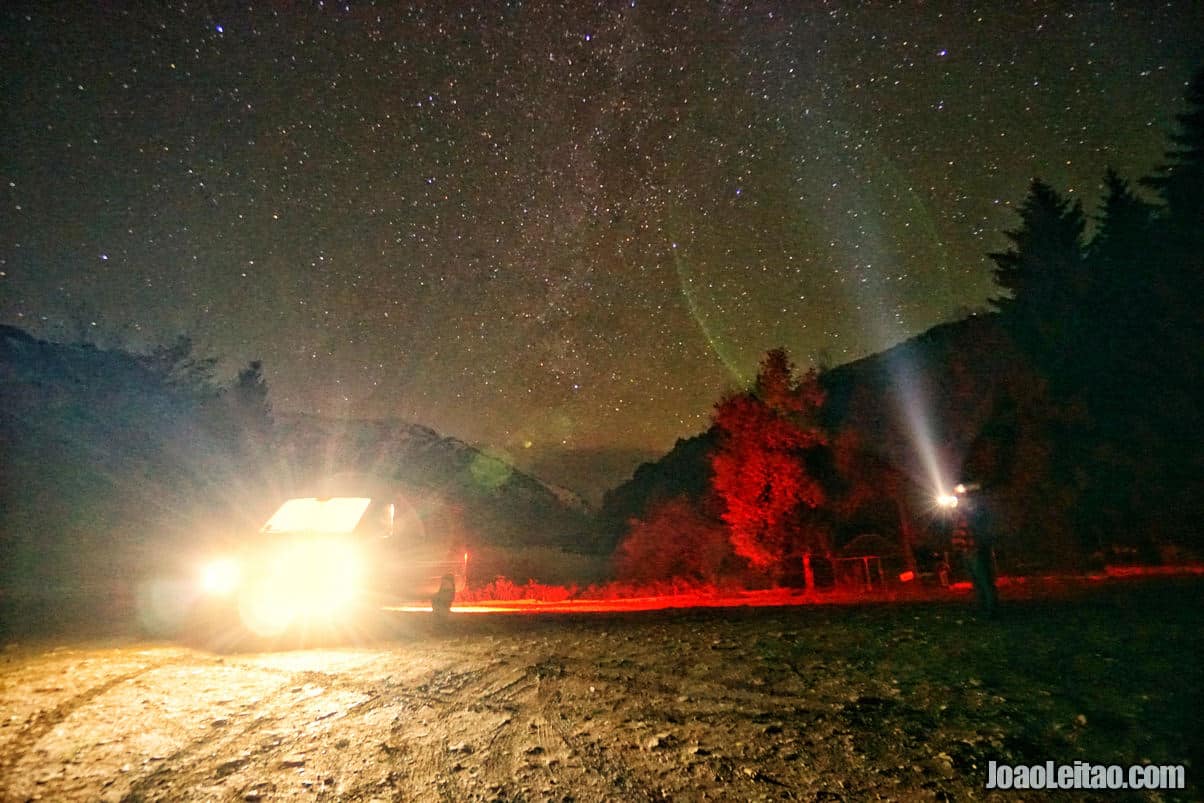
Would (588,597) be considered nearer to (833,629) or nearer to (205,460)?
(833,629)

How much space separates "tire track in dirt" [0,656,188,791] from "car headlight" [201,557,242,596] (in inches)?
116

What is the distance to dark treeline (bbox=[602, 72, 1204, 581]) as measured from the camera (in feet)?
68.6

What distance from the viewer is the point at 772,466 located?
2161 centimetres

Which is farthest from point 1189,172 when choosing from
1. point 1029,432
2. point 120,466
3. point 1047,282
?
point 120,466

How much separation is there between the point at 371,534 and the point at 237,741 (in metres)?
6.99

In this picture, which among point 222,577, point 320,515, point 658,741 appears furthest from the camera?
point 320,515

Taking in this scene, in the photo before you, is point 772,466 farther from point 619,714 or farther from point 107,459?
point 107,459

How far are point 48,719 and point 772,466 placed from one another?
64.9 feet

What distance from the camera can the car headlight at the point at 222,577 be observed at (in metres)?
10.7

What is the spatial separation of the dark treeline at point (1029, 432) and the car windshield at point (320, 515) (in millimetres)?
14246

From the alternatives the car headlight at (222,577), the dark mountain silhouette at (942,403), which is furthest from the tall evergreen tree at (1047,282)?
the car headlight at (222,577)

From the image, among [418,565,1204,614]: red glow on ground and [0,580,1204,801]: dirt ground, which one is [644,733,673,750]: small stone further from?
[418,565,1204,614]: red glow on ground

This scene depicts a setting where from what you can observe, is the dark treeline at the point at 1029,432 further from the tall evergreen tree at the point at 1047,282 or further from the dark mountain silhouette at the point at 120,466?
the dark mountain silhouette at the point at 120,466

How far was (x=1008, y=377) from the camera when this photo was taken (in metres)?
20.8
